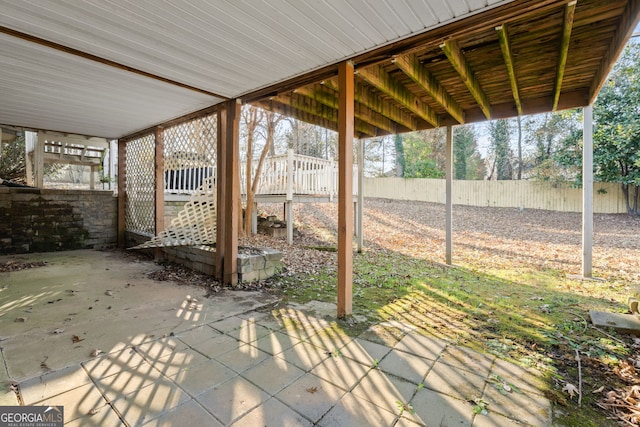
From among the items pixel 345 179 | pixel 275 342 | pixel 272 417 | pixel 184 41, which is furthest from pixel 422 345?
pixel 184 41

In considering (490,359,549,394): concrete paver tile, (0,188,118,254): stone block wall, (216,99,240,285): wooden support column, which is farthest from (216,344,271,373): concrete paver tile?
(0,188,118,254): stone block wall

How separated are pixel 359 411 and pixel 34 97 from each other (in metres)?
5.38

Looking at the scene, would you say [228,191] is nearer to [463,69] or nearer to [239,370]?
[239,370]

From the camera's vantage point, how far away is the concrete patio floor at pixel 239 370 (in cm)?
157

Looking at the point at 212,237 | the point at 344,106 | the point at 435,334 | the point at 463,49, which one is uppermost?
the point at 463,49

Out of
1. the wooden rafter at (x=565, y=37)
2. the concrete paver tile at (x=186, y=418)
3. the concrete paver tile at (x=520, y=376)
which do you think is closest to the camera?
the concrete paver tile at (x=186, y=418)

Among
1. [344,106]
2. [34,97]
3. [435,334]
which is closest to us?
[435,334]

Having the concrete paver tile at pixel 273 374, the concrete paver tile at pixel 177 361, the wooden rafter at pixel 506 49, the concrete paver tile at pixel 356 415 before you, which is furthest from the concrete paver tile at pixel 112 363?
the wooden rafter at pixel 506 49

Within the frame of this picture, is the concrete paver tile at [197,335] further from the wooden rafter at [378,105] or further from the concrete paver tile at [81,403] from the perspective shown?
the wooden rafter at [378,105]

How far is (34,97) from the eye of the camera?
3.86 metres

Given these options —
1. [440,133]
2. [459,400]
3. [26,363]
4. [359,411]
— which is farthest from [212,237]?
[440,133]

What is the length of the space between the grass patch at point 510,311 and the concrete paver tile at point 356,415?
0.94 meters

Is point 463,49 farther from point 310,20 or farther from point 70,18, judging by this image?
point 70,18

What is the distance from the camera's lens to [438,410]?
1.61 meters
